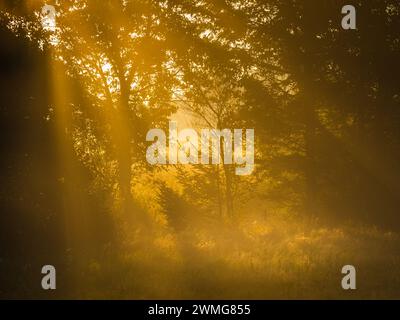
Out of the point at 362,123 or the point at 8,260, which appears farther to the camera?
the point at 362,123

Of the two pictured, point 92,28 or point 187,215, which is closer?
point 187,215

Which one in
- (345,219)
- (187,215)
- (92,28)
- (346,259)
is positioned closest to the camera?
(346,259)

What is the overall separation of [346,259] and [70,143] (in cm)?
805

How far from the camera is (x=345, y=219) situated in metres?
17.1

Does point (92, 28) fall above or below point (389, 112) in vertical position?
above

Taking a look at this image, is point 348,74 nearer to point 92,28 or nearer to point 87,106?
point 87,106

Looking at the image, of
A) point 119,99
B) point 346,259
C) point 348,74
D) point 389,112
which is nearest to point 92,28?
point 119,99

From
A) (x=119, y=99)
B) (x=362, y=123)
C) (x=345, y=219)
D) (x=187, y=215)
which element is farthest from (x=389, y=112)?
(x=119, y=99)

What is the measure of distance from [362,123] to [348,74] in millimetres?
1640

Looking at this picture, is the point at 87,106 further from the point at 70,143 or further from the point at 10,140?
the point at 10,140
